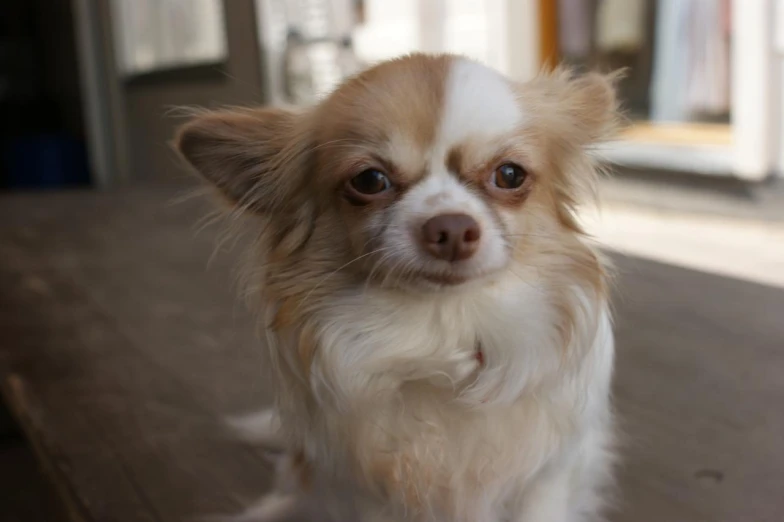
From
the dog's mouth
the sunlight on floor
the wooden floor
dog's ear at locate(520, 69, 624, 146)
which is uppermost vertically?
dog's ear at locate(520, 69, 624, 146)

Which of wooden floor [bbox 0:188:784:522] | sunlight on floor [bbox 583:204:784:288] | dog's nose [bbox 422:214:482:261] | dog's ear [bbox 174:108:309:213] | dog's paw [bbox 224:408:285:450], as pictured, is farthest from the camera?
sunlight on floor [bbox 583:204:784:288]

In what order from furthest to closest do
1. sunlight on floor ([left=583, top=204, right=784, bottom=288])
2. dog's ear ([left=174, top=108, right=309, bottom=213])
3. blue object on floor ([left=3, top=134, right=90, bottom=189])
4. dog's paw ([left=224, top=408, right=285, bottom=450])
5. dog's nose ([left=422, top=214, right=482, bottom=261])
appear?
blue object on floor ([left=3, top=134, right=90, bottom=189]) < sunlight on floor ([left=583, top=204, right=784, bottom=288]) < dog's paw ([left=224, top=408, right=285, bottom=450]) < dog's ear ([left=174, top=108, right=309, bottom=213]) < dog's nose ([left=422, top=214, right=482, bottom=261])

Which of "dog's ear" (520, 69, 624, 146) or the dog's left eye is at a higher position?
"dog's ear" (520, 69, 624, 146)

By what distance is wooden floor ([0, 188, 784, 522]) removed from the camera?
1014mm

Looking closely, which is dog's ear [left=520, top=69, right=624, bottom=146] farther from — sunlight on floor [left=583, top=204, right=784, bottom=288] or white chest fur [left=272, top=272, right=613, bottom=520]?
Result: sunlight on floor [left=583, top=204, right=784, bottom=288]

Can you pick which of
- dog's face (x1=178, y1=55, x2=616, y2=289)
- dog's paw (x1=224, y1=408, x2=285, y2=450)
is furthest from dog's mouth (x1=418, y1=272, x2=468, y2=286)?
dog's paw (x1=224, y1=408, x2=285, y2=450)

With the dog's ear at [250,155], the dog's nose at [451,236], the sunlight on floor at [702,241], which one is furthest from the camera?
the sunlight on floor at [702,241]

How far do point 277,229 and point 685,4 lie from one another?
208 centimetres

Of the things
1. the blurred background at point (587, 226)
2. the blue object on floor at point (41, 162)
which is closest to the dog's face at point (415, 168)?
the blurred background at point (587, 226)

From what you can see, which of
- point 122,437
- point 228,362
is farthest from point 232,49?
point 122,437

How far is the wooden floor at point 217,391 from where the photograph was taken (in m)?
1.01

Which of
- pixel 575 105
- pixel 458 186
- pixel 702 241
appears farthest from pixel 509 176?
pixel 702 241

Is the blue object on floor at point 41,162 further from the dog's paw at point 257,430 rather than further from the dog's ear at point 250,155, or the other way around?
the dog's ear at point 250,155

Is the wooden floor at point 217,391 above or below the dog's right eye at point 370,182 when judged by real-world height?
below
